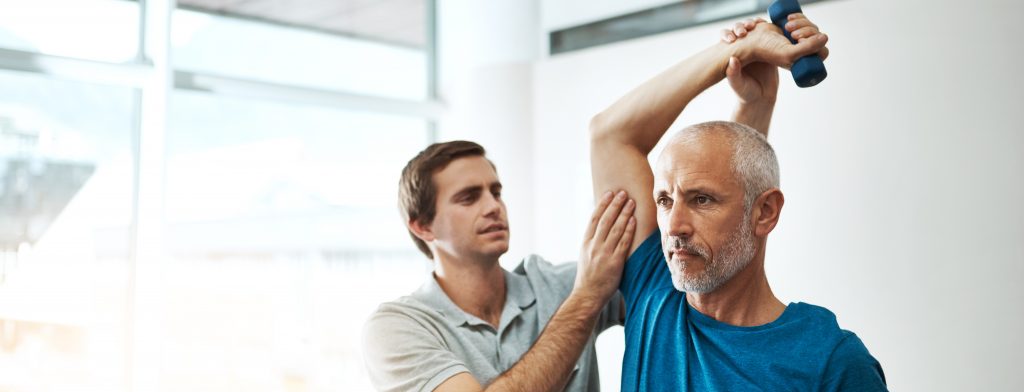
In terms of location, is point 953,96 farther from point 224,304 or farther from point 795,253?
point 224,304

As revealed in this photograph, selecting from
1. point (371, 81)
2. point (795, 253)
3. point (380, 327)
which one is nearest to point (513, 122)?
point (371, 81)

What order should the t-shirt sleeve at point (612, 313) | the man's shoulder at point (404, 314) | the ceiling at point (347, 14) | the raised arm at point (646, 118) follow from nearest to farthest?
1. the raised arm at point (646, 118)
2. the man's shoulder at point (404, 314)
3. the t-shirt sleeve at point (612, 313)
4. the ceiling at point (347, 14)

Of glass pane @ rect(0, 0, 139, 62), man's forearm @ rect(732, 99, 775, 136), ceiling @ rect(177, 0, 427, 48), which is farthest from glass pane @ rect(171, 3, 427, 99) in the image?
man's forearm @ rect(732, 99, 775, 136)

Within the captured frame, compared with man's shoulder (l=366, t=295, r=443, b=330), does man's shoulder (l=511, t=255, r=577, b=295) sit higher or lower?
higher

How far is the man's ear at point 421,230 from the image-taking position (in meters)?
2.12

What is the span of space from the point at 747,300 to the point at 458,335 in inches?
25.1

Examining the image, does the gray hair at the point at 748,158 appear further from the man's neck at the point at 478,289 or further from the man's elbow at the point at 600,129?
the man's neck at the point at 478,289

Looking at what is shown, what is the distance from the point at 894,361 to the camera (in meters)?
2.75

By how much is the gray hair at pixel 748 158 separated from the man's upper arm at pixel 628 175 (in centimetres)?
24

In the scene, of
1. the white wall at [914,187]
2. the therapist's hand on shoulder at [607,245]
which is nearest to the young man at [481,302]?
the therapist's hand on shoulder at [607,245]

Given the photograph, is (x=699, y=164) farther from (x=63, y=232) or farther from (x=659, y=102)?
(x=63, y=232)

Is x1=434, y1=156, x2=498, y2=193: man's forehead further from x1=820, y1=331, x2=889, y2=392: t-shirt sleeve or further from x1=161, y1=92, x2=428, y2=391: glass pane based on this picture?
x1=161, y1=92, x2=428, y2=391: glass pane

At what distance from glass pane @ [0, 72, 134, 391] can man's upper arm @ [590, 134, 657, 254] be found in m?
1.90

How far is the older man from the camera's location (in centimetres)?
145
